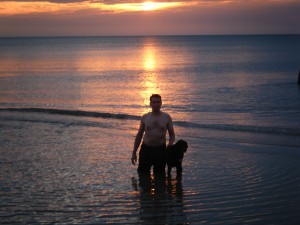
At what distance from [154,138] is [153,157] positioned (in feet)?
1.20

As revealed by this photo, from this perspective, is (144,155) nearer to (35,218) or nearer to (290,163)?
(35,218)

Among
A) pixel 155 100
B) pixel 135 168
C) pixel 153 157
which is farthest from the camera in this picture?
pixel 135 168

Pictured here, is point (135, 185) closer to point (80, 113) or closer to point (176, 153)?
point (176, 153)

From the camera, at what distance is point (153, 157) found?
8.32 m

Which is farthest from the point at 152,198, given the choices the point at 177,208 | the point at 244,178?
the point at 244,178

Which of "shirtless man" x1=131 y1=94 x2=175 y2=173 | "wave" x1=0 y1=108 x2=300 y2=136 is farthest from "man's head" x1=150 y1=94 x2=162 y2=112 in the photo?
"wave" x1=0 y1=108 x2=300 y2=136

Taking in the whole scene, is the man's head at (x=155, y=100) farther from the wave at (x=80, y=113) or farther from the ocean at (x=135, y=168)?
the wave at (x=80, y=113)

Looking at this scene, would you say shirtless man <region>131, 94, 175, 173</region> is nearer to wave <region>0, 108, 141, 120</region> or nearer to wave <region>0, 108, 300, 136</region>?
wave <region>0, 108, 300, 136</region>

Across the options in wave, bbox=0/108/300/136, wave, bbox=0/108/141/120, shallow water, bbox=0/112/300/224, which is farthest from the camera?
wave, bbox=0/108/141/120

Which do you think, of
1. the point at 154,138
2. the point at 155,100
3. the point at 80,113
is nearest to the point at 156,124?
the point at 154,138

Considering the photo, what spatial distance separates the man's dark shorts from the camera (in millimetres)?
8242

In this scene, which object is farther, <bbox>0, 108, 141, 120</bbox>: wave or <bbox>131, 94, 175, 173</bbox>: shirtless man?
<bbox>0, 108, 141, 120</bbox>: wave

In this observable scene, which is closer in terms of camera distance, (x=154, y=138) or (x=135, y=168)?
(x=154, y=138)

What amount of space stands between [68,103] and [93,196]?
53.9 ft
